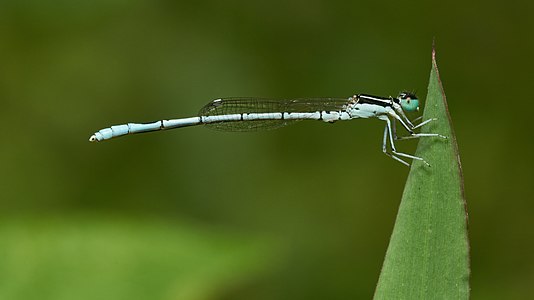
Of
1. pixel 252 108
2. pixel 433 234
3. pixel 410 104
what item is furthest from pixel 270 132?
pixel 433 234

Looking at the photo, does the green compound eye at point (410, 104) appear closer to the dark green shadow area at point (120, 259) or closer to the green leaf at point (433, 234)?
the dark green shadow area at point (120, 259)

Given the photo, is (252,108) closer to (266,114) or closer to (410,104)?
(266,114)

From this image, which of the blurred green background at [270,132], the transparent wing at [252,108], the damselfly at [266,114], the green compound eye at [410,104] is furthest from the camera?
the blurred green background at [270,132]

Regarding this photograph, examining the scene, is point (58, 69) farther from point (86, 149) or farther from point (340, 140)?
point (340, 140)

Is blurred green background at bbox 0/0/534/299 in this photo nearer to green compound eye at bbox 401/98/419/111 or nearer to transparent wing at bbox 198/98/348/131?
transparent wing at bbox 198/98/348/131

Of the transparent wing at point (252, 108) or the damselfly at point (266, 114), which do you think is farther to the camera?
the transparent wing at point (252, 108)

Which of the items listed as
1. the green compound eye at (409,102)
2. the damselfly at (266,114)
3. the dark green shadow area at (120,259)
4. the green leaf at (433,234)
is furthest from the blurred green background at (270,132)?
the green leaf at (433,234)

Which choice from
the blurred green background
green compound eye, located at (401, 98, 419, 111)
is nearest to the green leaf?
green compound eye, located at (401, 98, 419, 111)
